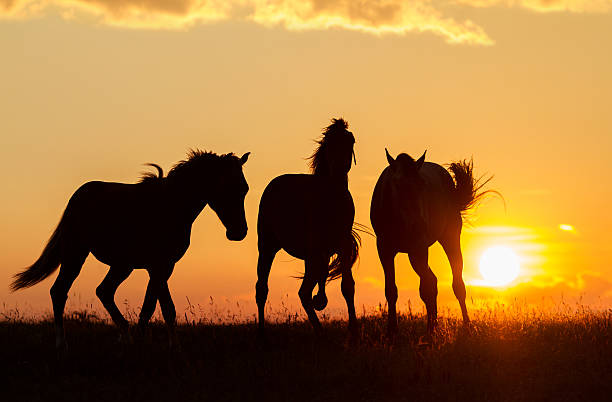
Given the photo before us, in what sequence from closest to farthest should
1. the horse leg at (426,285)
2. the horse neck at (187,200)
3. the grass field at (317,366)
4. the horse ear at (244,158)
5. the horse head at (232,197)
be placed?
the grass field at (317,366) < the horse head at (232,197) < the horse ear at (244,158) < the horse neck at (187,200) < the horse leg at (426,285)

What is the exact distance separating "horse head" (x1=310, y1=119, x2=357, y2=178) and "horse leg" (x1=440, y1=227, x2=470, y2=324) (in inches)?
121

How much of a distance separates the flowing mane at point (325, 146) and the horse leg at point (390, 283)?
60.7 inches

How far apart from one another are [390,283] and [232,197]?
2943 millimetres

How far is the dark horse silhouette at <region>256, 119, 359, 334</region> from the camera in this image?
12.2 metres

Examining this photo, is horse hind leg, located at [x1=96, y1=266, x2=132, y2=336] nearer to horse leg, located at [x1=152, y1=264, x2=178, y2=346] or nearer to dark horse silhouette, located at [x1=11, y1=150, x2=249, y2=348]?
dark horse silhouette, located at [x1=11, y1=150, x2=249, y2=348]

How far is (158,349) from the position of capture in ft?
37.9

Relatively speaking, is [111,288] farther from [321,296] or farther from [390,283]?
[390,283]

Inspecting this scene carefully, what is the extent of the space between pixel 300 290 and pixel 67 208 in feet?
14.1

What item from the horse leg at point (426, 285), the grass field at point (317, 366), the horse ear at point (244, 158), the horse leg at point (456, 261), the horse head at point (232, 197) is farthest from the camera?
the horse leg at point (456, 261)

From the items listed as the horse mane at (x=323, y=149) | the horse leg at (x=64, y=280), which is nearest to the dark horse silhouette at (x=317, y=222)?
the horse mane at (x=323, y=149)

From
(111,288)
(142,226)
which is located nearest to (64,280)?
(111,288)

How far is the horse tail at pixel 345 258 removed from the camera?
12.5 m

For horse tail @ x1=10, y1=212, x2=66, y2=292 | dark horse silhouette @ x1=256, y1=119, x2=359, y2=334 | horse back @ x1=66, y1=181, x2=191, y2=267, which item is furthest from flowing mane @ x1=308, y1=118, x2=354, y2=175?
horse tail @ x1=10, y1=212, x2=66, y2=292

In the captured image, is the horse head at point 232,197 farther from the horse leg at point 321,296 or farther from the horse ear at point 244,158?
the horse leg at point 321,296
